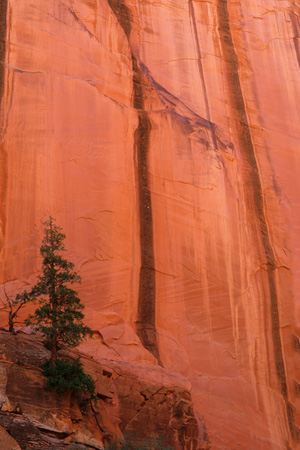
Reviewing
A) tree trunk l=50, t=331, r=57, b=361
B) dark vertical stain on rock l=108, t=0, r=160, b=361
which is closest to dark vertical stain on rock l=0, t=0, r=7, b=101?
dark vertical stain on rock l=108, t=0, r=160, b=361

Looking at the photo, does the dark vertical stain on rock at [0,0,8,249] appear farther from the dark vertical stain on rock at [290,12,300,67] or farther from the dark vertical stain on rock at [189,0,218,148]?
the dark vertical stain on rock at [290,12,300,67]

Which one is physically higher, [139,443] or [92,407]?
[92,407]

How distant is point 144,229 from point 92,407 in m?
5.21

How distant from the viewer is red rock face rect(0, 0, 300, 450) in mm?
15125

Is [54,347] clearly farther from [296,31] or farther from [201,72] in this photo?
[296,31]

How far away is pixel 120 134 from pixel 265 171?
172 inches

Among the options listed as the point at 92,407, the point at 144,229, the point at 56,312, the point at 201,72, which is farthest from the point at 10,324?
the point at 201,72

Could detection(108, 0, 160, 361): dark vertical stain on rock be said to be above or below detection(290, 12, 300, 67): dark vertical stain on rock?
below

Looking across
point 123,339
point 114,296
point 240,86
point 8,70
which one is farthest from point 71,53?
point 123,339

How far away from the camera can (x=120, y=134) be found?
17.2m

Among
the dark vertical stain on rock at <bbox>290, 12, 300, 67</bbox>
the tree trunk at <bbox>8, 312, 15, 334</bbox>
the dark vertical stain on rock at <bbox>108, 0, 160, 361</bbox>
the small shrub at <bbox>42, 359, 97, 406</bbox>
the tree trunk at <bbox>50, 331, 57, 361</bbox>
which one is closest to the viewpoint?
the small shrub at <bbox>42, 359, 97, 406</bbox>

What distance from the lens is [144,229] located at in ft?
53.1

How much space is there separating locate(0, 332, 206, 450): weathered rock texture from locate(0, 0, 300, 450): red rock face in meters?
0.85

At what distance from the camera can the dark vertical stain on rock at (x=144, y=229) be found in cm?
1511
